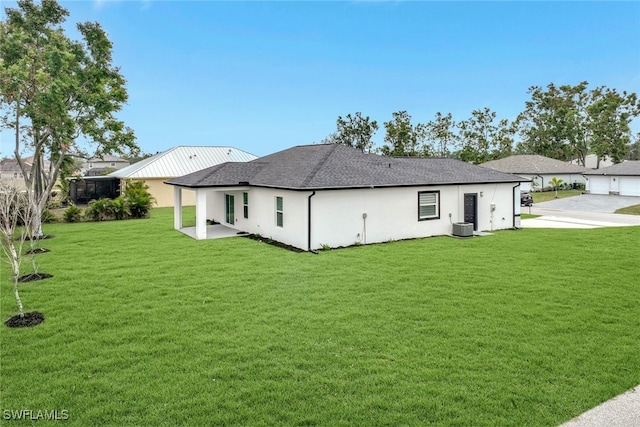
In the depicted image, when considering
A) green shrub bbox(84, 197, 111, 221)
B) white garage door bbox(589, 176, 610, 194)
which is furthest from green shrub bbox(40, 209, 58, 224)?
white garage door bbox(589, 176, 610, 194)

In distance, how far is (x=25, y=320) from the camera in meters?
6.95

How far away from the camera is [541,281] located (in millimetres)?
9453

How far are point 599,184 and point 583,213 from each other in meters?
14.1

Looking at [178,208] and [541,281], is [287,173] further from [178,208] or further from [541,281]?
[541,281]

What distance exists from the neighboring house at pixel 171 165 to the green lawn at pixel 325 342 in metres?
20.1

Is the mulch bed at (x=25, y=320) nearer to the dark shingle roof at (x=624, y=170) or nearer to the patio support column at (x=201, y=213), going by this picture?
the patio support column at (x=201, y=213)

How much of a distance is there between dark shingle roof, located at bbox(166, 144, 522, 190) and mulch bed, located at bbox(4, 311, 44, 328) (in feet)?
25.8

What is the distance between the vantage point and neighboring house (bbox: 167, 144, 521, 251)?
543 inches

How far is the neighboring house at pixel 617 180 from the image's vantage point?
3369cm

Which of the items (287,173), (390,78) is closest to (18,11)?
(287,173)

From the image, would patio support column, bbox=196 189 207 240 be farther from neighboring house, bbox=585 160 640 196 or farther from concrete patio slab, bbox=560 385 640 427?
neighboring house, bbox=585 160 640 196

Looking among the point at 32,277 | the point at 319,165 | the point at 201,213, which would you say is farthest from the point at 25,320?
the point at 319,165

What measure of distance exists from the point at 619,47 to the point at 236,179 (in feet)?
77.2

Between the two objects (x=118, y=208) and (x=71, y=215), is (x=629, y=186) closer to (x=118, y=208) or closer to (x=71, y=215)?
(x=118, y=208)
